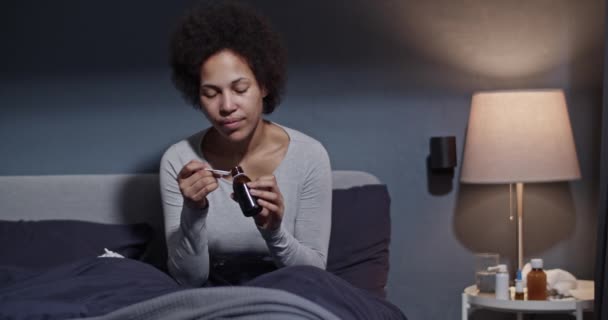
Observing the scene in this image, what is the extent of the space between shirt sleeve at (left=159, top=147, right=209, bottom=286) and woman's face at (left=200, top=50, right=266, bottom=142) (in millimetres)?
249

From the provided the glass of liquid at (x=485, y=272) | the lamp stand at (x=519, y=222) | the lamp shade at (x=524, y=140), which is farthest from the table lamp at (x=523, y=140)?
the glass of liquid at (x=485, y=272)

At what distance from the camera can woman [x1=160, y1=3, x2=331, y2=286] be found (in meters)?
2.14

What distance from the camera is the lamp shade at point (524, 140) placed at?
2.53 metres

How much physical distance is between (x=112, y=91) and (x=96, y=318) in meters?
1.62

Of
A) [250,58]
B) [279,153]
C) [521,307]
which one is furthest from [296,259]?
[521,307]

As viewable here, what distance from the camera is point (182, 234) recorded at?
2107 millimetres

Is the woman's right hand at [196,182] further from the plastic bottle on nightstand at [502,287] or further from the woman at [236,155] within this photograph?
the plastic bottle on nightstand at [502,287]

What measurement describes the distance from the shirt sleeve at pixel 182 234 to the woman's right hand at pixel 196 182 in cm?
9

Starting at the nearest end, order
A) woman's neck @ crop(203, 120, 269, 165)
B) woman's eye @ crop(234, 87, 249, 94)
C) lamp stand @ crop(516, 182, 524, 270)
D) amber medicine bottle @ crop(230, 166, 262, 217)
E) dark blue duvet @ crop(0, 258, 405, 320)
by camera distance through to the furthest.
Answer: dark blue duvet @ crop(0, 258, 405, 320), amber medicine bottle @ crop(230, 166, 262, 217), woman's eye @ crop(234, 87, 249, 94), woman's neck @ crop(203, 120, 269, 165), lamp stand @ crop(516, 182, 524, 270)

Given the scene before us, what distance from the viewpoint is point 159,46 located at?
9.90ft

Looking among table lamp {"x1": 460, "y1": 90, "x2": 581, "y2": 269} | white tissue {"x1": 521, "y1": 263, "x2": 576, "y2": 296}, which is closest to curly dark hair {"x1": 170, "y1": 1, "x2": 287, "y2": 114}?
table lamp {"x1": 460, "y1": 90, "x2": 581, "y2": 269}

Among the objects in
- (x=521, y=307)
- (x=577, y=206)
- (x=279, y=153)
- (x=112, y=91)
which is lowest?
(x=521, y=307)

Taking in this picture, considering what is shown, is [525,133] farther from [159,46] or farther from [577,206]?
[159,46]

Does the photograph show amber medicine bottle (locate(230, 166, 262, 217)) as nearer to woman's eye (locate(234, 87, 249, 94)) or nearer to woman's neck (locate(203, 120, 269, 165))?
woman's eye (locate(234, 87, 249, 94))
